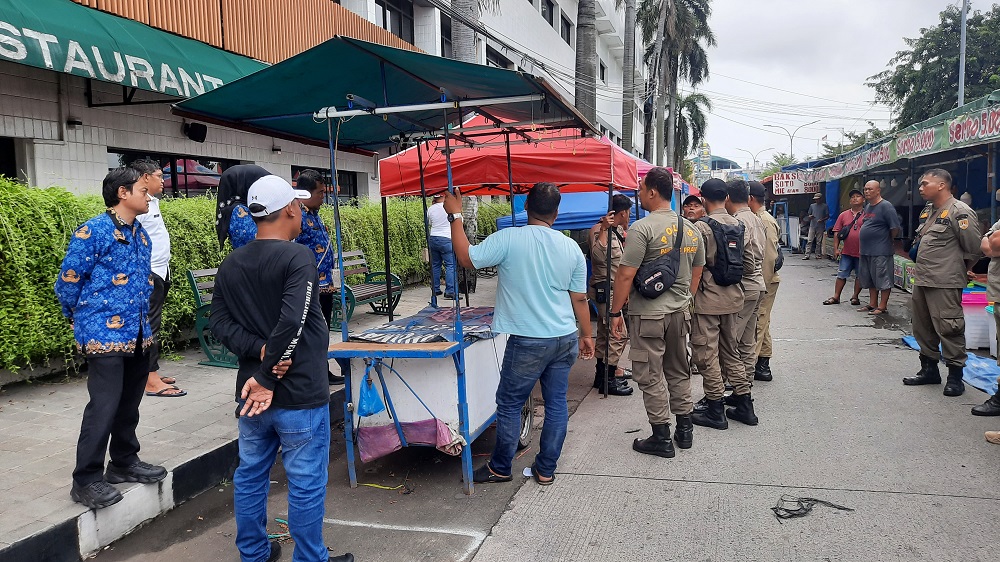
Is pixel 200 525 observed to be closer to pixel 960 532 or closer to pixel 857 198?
→ pixel 960 532

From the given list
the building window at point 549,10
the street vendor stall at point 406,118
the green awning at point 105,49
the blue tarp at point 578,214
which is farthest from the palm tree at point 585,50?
the street vendor stall at point 406,118

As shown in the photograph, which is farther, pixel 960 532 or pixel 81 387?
pixel 81 387

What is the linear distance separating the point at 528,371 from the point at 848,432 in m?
2.74

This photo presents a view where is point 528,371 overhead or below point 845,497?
overhead

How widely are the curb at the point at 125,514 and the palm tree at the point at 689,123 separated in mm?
54895

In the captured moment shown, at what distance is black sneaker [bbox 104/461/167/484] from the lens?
369 centimetres

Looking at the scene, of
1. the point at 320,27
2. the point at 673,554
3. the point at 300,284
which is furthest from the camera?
the point at 320,27

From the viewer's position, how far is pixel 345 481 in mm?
4355

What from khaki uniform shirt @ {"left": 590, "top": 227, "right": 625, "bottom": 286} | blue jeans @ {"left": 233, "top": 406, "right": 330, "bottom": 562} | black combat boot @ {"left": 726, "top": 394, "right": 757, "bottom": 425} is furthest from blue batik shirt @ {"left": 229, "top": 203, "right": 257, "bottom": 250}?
black combat boot @ {"left": 726, "top": 394, "right": 757, "bottom": 425}

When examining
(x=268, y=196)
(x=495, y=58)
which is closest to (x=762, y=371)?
(x=268, y=196)

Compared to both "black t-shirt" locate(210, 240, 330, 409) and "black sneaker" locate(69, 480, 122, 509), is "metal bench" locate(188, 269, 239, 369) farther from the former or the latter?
"black t-shirt" locate(210, 240, 330, 409)

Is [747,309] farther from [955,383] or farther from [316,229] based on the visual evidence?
[316,229]

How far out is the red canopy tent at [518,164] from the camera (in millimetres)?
6219

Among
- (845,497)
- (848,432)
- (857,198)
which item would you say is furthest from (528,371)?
(857,198)
